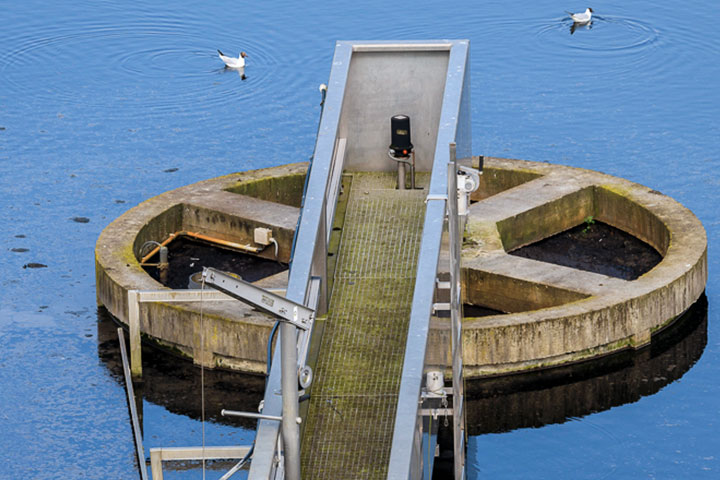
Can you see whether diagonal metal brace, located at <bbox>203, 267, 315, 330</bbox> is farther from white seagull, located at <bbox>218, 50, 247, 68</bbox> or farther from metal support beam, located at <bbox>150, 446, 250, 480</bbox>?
white seagull, located at <bbox>218, 50, 247, 68</bbox>

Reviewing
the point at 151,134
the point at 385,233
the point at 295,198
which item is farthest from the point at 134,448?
the point at 151,134

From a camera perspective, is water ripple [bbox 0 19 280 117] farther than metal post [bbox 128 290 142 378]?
Yes

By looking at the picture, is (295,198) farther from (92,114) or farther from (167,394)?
(92,114)

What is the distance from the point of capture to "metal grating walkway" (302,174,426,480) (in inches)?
649

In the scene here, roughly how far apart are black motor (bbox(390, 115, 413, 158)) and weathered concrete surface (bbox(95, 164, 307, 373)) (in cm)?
359

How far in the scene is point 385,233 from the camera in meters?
19.5

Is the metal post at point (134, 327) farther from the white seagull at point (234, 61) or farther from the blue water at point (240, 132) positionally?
the white seagull at point (234, 61)

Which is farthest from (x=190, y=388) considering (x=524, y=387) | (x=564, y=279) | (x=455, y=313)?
(x=455, y=313)

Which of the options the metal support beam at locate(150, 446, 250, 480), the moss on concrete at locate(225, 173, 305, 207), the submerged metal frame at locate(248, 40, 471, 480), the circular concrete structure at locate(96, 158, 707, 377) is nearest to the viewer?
the submerged metal frame at locate(248, 40, 471, 480)

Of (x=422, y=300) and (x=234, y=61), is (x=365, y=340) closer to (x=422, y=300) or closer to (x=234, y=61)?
(x=422, y=300)

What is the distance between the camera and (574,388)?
75.9ft

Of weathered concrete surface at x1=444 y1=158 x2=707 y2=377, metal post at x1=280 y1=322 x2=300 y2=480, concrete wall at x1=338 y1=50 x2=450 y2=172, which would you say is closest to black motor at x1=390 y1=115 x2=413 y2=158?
concrete wall at x1=338 y1=50 x2=450 y2=172

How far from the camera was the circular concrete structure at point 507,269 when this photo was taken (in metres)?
22.9

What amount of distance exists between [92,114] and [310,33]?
7485 millimetres
